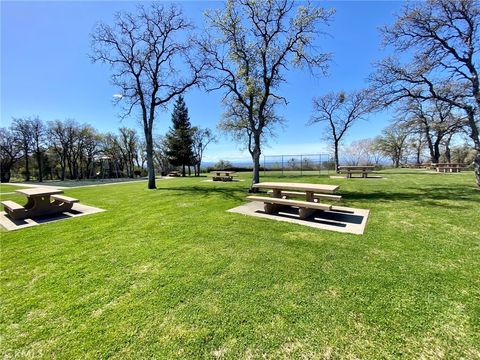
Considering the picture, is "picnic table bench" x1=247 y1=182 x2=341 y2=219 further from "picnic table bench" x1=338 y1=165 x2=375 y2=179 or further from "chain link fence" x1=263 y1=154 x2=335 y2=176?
"chain link fence" x1=263 y1=154 x2=335 y2=176

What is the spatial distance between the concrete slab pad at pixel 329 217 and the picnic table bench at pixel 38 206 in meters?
5.33

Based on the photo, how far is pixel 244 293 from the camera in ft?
7.93

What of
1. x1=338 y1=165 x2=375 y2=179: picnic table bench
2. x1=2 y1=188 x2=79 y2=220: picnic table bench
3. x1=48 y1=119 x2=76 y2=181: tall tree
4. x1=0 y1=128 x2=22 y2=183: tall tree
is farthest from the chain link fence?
x1=0 y1=128 x2=22 y2=183: tall tree

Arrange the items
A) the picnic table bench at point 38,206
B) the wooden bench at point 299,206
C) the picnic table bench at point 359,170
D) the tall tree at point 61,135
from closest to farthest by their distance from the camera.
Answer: the wooden bench at point 299,206, the picnic table bench at point 38,206, the picnic table bench at point 359,170, the tall tree at point 61,135

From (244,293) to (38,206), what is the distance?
Result: 23.5ft

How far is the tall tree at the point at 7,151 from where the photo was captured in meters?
26.1

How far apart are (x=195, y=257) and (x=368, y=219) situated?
14.2ft

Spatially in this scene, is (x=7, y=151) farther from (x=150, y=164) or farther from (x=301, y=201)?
(x=301, y=201)

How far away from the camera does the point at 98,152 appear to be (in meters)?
32.9

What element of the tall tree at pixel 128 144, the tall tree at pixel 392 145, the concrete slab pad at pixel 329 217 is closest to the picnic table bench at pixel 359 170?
the concrete slab pad at pixel 329 217

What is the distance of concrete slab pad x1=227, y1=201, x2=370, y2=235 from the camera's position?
463 cm

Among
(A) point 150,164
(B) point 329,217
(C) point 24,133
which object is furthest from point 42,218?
(C) point 24,133

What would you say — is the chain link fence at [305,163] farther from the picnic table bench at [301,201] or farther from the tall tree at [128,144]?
the tall tree at [128,144]

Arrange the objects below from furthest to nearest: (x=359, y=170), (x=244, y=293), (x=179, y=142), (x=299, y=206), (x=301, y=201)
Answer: (x=179, y=142) < (x=359, y=170) < (x=301, y=201) < (x=299, y=206) < (x=244, y=293)
